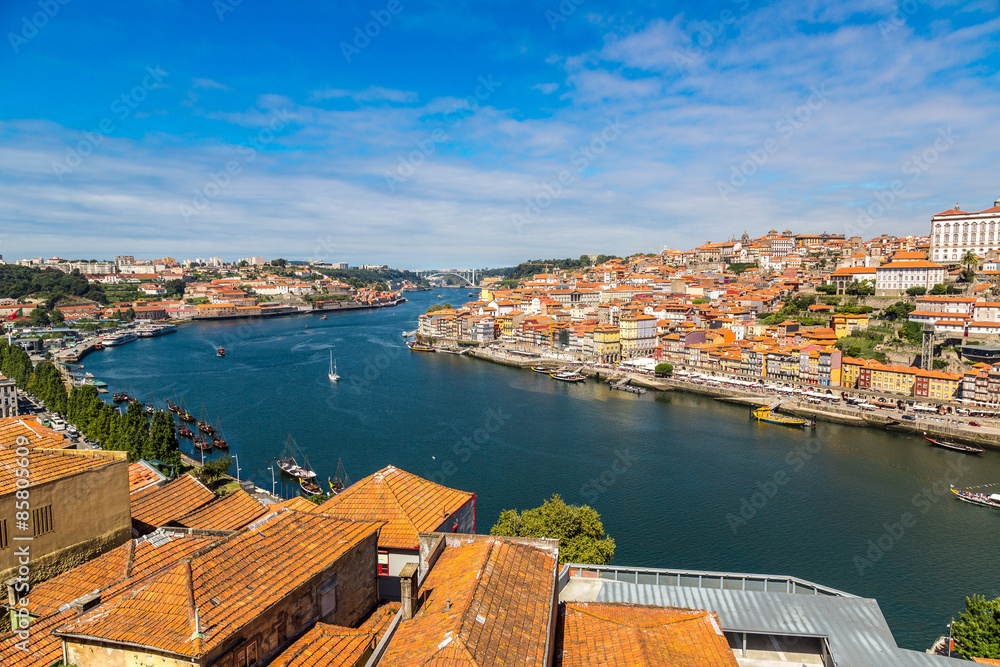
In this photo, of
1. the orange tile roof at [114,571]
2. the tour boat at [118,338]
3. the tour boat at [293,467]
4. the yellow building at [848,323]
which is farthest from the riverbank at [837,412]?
the tour boat at [118,338]

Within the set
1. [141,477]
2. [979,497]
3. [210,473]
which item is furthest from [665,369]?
[141,477]

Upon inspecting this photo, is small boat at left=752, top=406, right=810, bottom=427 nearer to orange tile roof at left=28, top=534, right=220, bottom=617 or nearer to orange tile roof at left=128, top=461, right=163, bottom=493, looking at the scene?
orange tile roof at left=128, top=461, right=163, bottom=493

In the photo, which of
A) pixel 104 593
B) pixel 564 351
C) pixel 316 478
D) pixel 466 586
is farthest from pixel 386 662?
pixel 564 351

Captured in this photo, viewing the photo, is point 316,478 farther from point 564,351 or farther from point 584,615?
point 564,351

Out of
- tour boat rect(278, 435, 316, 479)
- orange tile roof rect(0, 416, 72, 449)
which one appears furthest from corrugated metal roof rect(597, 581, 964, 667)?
tour boat rect(278, 435, 316, 479)

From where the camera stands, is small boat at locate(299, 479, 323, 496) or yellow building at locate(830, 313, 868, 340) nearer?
small boat at locate(299, 479, 323, 496)

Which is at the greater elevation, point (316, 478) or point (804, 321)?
point (804, 321)
